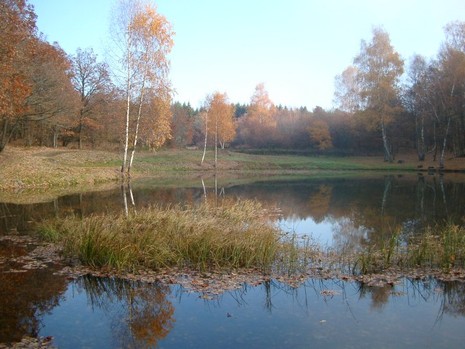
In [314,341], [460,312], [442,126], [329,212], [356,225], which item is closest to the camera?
[314,341]

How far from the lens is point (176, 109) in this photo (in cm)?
7725

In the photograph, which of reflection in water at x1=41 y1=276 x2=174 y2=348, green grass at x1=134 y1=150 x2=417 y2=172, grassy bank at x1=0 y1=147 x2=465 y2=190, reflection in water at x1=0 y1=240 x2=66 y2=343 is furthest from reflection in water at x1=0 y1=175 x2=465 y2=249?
→ green grass at x1=134 y1=150 x2=417 y2=172

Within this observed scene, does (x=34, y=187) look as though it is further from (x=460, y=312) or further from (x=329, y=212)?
(x=460, y=312)

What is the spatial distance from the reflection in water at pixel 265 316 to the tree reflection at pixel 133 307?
0.05 ft

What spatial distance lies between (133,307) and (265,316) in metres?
2.14

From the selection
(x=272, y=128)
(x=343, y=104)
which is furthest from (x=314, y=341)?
(x=272, y=128)

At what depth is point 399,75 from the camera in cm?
5212

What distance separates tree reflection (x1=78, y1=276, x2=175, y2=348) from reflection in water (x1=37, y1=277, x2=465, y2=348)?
0.05 ft

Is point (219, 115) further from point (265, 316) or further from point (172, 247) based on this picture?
point (265, 316)

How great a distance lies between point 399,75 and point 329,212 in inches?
1611

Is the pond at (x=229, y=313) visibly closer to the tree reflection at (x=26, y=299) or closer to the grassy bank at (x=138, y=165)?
the tree reflection at (x=26, y=299)

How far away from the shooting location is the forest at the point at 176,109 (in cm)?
3058

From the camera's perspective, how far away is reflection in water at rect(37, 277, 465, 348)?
5.67m

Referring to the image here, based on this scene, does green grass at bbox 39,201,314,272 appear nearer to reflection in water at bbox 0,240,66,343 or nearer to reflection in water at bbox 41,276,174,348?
reflection in water at bbox 41,276,174,348
